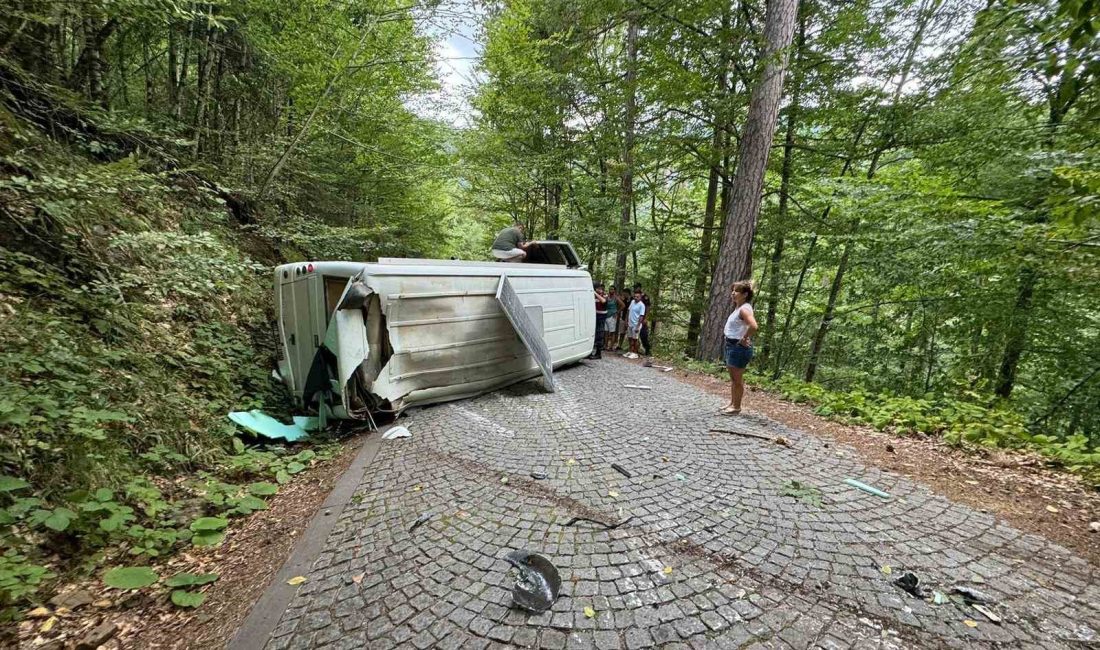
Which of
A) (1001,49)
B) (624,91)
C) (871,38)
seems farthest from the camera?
(624,91)

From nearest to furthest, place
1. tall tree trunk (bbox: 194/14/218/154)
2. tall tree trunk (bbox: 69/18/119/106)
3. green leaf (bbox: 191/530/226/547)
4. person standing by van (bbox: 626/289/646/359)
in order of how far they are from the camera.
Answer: green leaf (bbox: 191/530/226/547), tall tree trunk (bbox: 69/18/119/106), tall tree trunk (bbox: 194/14/218/154), person standing by van (bbox: 626/289/646/359)

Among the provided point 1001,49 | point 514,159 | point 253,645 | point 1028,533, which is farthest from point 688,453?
point 514,159

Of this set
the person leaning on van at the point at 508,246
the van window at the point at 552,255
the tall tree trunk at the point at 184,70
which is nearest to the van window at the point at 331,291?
the person leaning on van at the point at 508,246

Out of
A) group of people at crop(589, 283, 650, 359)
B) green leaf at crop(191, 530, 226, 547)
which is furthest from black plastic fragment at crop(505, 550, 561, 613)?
group of people at crop(589, 283, 650, 359)

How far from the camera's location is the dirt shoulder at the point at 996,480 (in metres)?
2.86

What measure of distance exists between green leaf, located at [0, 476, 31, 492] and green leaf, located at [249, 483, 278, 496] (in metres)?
1.34

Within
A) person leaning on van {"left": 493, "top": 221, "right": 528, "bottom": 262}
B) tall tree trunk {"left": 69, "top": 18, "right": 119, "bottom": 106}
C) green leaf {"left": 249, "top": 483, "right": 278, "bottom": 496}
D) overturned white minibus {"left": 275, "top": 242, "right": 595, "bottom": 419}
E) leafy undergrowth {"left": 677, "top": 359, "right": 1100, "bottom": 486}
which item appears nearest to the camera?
green leaf {"left": 249, "top": 483, "right": 278, "bottom": 496}

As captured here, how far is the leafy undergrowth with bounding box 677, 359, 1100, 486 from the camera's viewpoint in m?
3.79

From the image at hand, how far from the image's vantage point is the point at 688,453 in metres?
3.99

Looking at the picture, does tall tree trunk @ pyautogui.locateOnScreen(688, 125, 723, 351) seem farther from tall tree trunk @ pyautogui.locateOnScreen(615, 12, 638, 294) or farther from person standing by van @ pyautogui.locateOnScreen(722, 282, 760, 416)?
person standing by van @ pyautogui.locateOnScreen(722, 282, 760, 416)

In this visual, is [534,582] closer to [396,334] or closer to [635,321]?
[396,334]

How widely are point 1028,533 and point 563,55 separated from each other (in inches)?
441

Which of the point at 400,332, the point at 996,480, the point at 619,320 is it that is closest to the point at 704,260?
the point at 619,320

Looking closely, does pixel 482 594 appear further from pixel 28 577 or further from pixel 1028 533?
pixel 1028 533
